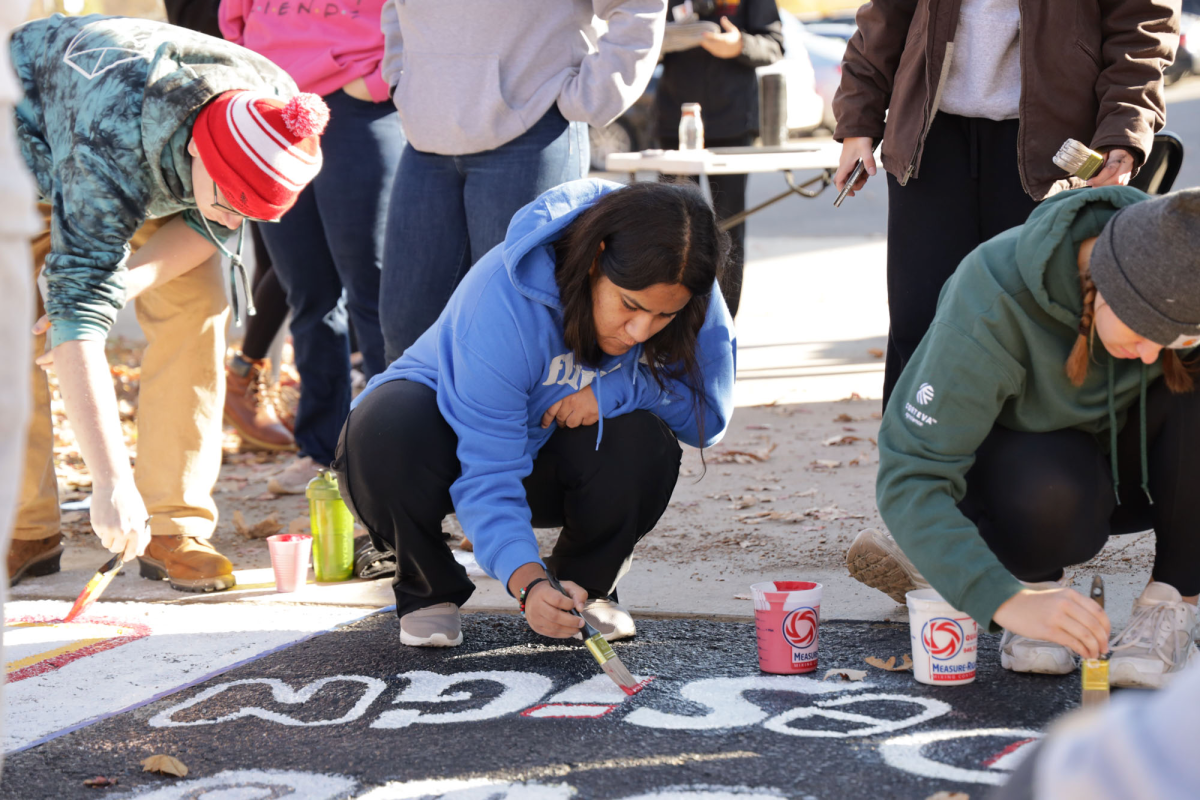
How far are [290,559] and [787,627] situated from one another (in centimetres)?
136

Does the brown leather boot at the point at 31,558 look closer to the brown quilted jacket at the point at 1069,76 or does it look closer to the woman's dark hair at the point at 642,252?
the woman's dark hair at the point at 642,252

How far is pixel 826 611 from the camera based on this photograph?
290 cm

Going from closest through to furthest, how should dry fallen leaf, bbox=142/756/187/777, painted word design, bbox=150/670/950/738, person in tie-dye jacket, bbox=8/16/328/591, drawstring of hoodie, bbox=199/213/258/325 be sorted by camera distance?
dry fallen leaf, bbox=142/756/187/777, painted word design, bbox=150/670/950/738, person in tie-dye jacket, bbox=8/16/328/591, drawstring of hoodie, bbox=199/213/258/325

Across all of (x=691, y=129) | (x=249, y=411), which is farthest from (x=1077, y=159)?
(x=249, y=411)

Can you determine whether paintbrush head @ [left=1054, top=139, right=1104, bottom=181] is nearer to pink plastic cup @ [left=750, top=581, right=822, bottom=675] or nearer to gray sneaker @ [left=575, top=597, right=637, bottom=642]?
pink plastic cup @ [left=750, top=581, right=822, bottom=675]

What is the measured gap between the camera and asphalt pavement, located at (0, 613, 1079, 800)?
2.03 metres

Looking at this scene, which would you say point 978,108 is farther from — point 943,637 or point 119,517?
point 119,517

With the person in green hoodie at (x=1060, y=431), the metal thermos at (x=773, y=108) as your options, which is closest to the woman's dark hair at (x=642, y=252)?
the person in green hoodie at (x=1060, y=431)

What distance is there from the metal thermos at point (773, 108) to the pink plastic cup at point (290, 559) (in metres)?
3.25

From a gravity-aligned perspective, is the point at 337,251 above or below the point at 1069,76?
below

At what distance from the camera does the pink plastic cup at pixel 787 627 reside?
246 centimetres

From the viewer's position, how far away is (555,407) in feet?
8.96

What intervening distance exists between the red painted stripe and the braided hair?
6.96 ft

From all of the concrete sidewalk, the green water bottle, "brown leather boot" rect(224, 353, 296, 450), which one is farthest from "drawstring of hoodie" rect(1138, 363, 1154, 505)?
"brown leather boot" rect(224, 353, 296, 450)
